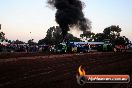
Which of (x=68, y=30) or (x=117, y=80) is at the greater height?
(x=68, y=30)

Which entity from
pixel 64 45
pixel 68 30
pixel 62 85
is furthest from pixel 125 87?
pixel 68 30

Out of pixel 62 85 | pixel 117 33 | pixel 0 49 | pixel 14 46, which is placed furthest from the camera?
pixel 117 33

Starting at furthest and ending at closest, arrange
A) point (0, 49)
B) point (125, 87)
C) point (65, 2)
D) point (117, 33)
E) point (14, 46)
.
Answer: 1. point (117, 33)
2. point (65, 2)
3. point (14, 46)
4. point (0, 49)
5. point (125, 87)

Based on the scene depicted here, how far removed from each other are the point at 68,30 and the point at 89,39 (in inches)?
3471

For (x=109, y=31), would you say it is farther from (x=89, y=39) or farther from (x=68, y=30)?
(x=68, y=30)

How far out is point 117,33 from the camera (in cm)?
13538

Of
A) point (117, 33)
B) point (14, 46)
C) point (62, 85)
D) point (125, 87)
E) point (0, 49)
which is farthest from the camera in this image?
point (117, 33)

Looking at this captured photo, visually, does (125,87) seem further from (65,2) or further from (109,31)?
(109,31)

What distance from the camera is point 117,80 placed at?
6.74 meters

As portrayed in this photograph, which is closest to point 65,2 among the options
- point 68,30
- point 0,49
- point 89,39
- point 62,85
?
point 68,30

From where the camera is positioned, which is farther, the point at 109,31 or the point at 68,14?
the point at 109,31

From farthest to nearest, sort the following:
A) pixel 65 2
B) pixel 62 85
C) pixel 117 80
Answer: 1. pixel 65 2
2. pixel 62 85
3. pixel 117 80

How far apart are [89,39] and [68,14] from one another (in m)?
86.4

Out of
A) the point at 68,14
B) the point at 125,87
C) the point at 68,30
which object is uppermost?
the point at 68,14
